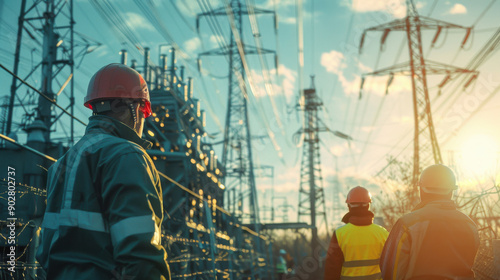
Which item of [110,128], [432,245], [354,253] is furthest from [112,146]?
[354,253]

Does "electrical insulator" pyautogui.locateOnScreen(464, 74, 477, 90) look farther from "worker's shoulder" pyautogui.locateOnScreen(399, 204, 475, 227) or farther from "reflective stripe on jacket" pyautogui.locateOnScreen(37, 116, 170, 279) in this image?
"reflective stripe on jacket" pyautogui.locateOnScreen(37, 116, 170, 279)

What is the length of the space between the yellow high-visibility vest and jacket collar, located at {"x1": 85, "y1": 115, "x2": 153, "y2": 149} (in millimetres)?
3375

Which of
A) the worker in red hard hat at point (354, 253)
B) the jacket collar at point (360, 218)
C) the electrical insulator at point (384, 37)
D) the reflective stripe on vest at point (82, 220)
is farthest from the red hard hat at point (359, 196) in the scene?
the electrical insulator at point (384, 37)

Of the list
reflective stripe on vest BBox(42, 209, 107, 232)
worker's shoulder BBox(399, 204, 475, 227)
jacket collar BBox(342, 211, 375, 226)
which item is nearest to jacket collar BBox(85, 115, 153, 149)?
reflective stripe on vest BBox(42, 209, 107, 232)

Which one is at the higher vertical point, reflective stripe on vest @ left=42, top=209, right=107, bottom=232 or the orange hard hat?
the orange hard hat

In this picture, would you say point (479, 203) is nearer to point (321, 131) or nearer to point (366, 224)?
point (366, 224)

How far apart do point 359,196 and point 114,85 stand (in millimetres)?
3789

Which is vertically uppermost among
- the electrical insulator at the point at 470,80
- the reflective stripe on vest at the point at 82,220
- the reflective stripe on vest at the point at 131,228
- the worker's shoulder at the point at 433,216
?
the electrical insulator at the point at 470,80

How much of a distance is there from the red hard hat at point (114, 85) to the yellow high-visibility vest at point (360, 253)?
3.28 metres

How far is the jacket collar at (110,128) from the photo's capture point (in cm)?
239

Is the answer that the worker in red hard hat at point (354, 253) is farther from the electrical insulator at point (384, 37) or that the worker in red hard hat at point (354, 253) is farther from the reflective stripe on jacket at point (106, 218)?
the electrical insulator at point (384, 37)

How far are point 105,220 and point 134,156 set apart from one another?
12.4 inches

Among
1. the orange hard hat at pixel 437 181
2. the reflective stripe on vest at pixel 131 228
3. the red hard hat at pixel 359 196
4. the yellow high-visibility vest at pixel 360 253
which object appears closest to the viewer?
the reflective stripe on vest at pixel 131 228

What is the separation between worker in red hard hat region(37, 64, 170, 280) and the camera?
6.51ft
